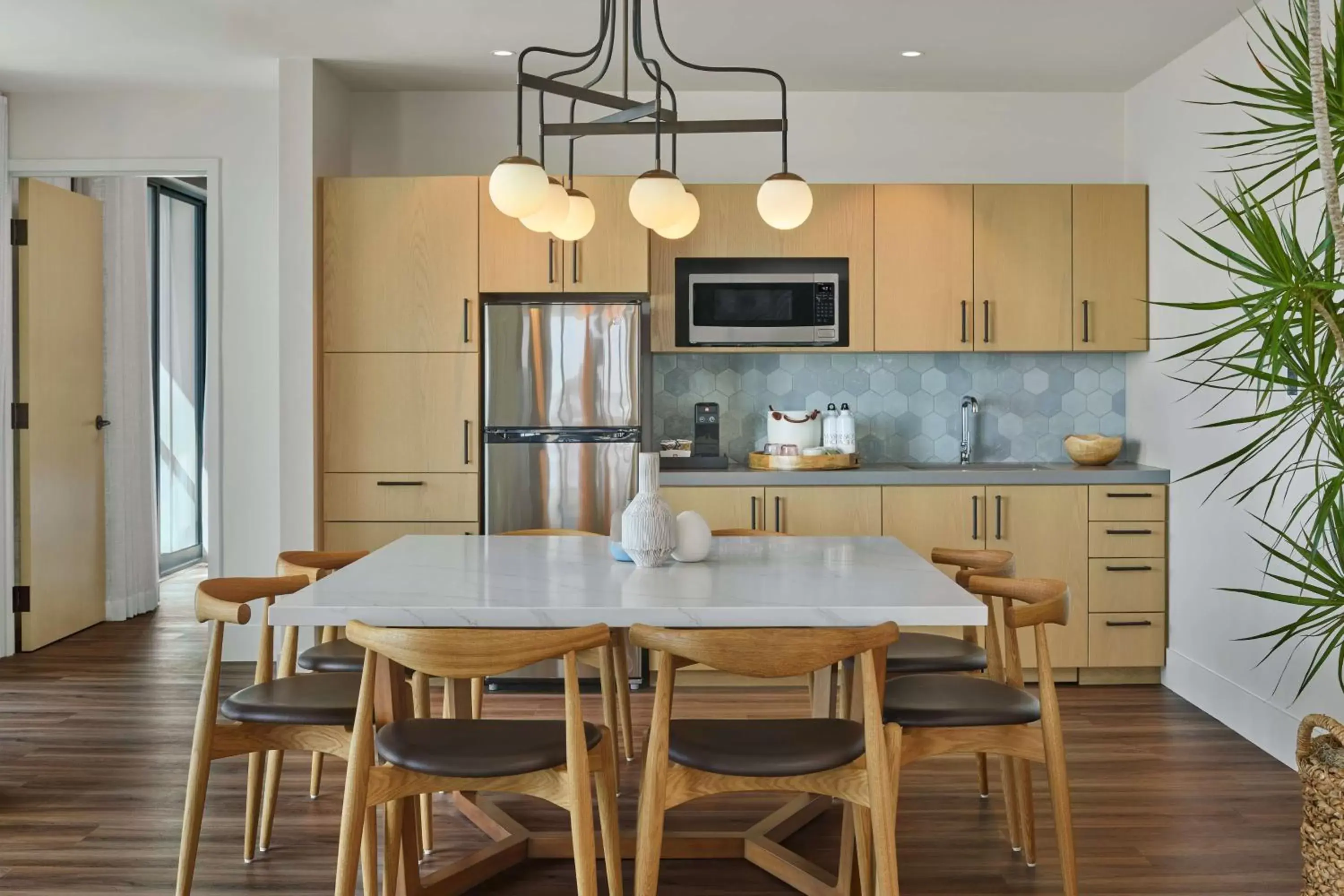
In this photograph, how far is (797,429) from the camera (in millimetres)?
5047

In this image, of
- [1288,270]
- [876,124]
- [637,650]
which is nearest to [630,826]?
[637,650]

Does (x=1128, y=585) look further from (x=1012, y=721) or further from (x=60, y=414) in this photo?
(x=60, y=414)

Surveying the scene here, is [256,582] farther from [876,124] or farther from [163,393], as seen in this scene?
[163,393]

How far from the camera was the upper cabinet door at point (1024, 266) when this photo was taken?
4992mm

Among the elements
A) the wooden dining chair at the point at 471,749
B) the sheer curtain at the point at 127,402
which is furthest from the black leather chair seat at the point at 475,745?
the sheer curtain at the point at 127,402

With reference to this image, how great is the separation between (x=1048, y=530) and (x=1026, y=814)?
2.04 meters

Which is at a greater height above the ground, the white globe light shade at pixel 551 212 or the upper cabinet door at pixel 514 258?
the upper cabinet door at pixel 514 258

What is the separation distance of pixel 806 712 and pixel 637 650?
764 mm

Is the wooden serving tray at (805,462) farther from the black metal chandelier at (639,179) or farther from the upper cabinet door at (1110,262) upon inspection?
the black metal chandelier at (639,179)

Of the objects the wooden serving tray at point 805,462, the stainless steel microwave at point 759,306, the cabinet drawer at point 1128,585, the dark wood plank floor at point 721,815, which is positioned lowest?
the dark wood plank floor at point 721,815

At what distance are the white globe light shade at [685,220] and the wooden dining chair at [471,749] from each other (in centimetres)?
116

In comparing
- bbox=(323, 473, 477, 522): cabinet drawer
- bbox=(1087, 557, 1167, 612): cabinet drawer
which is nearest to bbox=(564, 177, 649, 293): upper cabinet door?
bbox=(323, 473, 477, 522): cabinet drawer

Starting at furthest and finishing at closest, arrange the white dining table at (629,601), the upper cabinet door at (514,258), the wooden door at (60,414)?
1. the wooden door at (60,414)
2. the upper cabinet door at (514,258)
3. the white dining table at (629,601)

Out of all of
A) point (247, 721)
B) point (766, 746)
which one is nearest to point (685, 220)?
point (766, 746)
